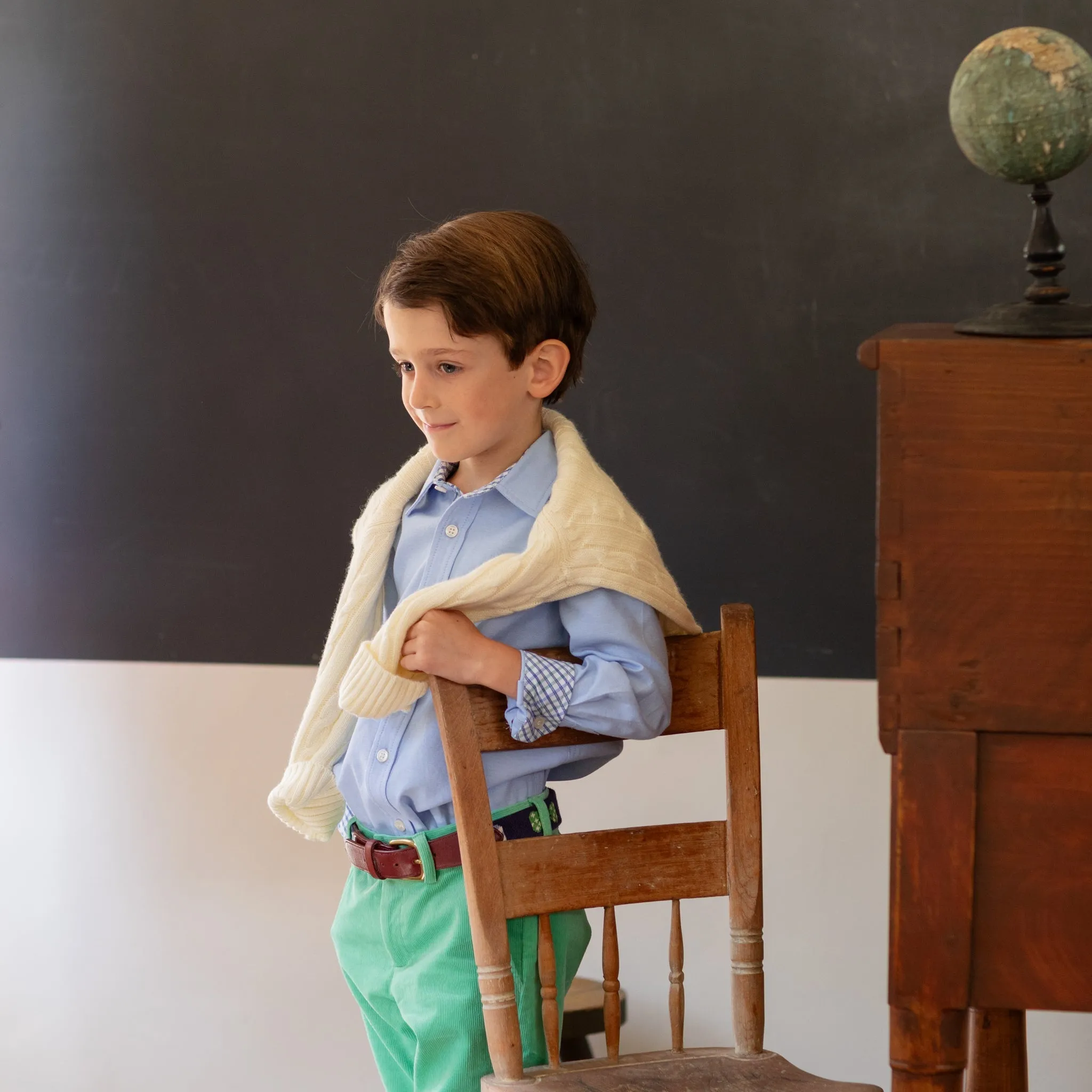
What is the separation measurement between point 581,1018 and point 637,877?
2.44 feet

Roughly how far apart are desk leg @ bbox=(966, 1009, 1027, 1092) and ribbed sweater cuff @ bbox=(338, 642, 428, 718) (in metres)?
0.63

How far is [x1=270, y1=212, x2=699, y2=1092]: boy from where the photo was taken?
122cm

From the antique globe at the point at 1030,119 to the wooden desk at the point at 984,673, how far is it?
5cm

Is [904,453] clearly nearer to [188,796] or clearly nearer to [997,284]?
[997,284]

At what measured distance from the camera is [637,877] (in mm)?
1281

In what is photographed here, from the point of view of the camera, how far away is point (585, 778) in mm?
2004

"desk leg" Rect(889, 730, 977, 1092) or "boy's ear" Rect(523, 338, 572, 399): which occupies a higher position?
"boy's ear" Rect(523, 338, 572, 399)

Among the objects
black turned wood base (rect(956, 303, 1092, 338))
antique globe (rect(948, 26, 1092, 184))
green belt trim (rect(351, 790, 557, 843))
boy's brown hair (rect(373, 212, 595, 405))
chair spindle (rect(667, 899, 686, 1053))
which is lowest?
chair spindle (rect(667, 899, 686, 1053))

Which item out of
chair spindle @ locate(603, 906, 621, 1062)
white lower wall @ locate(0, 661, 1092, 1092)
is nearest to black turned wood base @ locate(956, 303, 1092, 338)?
chair spindle @ locate(603, 906, 621, 1062)

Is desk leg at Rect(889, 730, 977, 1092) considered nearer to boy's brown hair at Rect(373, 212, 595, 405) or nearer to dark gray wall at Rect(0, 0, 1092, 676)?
boy's brown hair at Rect(373, 212, 595, 405)

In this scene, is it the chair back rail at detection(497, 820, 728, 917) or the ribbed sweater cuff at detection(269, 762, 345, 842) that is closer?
the chair back rail at detection(497, 820, 728, 917)

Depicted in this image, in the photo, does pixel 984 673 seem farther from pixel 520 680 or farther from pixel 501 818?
pixel 501 818

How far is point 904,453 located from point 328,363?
4.16 ft

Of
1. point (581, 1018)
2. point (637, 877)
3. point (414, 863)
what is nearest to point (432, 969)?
point (414, 863)
